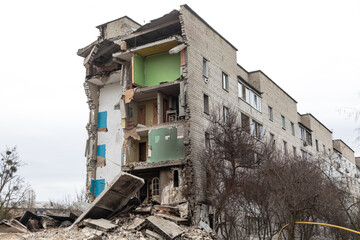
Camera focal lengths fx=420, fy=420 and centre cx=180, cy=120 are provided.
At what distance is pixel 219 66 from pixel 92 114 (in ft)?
34.1

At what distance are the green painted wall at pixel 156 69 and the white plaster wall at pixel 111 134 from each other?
351 centimetres

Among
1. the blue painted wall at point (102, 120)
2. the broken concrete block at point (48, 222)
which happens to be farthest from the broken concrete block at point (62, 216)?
the blue painted wall at point (102, 120)

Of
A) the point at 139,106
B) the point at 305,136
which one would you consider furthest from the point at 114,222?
the point at 305,136

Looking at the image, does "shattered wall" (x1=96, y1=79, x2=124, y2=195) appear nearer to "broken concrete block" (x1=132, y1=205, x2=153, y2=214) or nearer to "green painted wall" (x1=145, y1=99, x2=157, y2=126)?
"green painted wall" (x1=145, y1=99, x2=157, y2=126)

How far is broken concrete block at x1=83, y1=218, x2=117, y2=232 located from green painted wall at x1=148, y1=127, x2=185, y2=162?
7341mm

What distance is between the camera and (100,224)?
18.9 m

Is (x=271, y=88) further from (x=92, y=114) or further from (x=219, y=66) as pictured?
(x=92, y=114)

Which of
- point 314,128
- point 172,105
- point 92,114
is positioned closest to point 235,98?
point 172,105

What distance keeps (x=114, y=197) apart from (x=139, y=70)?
1091cm

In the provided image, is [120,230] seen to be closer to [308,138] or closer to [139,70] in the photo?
[139,70]

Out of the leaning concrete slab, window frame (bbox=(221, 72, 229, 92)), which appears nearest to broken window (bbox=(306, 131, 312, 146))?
window frame (bbox=(221, 72, 229, 92))

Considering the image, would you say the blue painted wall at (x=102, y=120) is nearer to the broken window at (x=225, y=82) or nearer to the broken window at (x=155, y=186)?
the broken window at (x=155, y=186)

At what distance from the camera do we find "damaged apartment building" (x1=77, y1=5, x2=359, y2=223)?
26.0 m

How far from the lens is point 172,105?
93.6 ft
